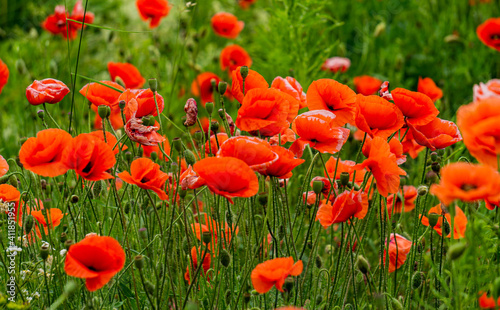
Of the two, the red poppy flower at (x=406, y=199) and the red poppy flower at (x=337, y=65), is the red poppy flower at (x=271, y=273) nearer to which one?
the red poppy flower at (x=406, y=199)

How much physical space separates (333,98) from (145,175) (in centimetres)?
50

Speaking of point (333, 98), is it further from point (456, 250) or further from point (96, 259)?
point (96, 259)

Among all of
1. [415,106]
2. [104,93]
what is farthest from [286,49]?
[415,106]

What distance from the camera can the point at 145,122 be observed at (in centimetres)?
135

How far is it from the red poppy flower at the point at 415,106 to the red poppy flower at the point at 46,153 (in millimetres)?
749

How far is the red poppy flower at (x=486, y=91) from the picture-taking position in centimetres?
112

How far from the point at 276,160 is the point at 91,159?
0.38 meters

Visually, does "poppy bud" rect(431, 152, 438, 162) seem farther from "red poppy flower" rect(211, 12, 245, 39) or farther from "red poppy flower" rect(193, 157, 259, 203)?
"red poppy flower" rect(211, 12, 245, 39)

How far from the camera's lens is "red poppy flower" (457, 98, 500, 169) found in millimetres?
944

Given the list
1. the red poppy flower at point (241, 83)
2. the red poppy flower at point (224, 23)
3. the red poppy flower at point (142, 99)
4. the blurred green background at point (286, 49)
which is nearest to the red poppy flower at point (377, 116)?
the red poppy flower at point (241, 83)

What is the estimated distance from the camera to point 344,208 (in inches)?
48.6

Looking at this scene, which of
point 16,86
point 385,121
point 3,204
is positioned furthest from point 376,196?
point 16,86

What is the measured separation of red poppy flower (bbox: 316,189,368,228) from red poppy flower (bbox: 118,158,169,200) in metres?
0.37

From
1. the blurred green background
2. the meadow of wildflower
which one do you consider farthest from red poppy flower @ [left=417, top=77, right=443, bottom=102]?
the blurred green background
